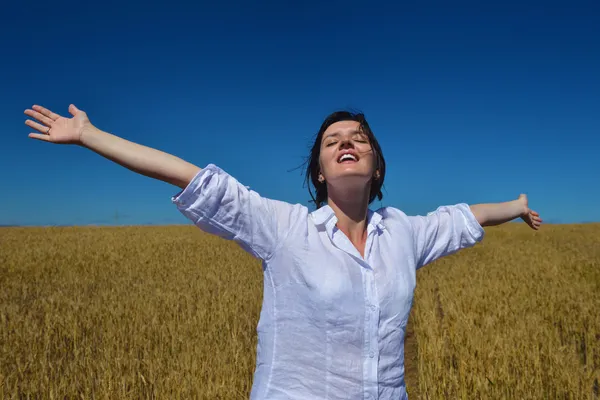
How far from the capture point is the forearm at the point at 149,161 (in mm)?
1529

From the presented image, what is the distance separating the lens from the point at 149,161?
1.53 metres

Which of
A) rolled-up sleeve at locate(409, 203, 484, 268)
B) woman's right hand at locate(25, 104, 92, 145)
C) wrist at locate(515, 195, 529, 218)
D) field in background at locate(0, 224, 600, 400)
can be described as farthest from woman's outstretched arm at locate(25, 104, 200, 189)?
field in background at locate(0, 224, 600, 400)

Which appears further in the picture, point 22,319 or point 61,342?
point 22,319

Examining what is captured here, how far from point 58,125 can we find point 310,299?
4.05ft

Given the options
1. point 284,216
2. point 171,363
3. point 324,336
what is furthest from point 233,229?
point 171,363

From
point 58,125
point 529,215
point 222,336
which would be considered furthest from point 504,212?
point 222,336

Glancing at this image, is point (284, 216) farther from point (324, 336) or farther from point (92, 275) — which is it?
point (92, 275)

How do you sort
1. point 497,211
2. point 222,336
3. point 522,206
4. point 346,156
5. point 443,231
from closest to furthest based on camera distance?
point 346,156
point 443,231
point 497,211
point 522,206
point 222,336

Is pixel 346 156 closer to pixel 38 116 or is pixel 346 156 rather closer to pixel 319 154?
pixel 319 154

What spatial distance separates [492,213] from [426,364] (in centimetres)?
256

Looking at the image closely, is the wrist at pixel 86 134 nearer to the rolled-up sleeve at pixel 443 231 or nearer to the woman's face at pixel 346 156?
the woman's face at pixel 346 156

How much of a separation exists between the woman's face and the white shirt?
0.21 m

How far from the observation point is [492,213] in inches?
97.3

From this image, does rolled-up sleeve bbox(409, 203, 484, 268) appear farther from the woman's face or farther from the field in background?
the field in background
